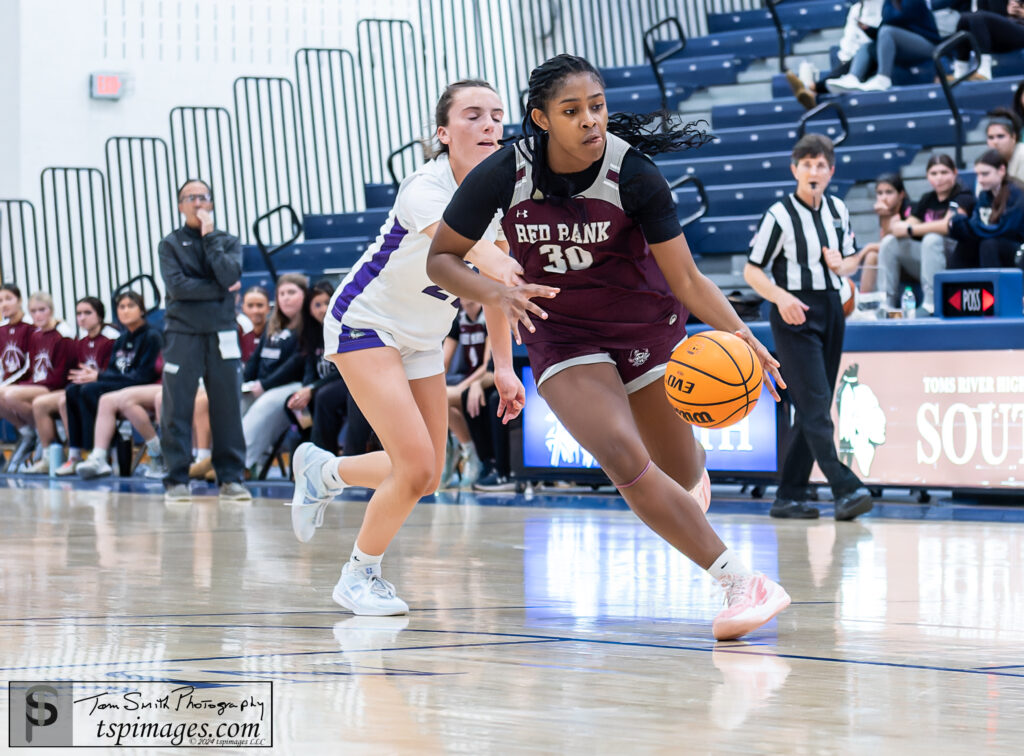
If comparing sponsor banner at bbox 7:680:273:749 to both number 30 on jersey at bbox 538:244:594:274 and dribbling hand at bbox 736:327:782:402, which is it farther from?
dribbling hand at bbox 736:327:782:402

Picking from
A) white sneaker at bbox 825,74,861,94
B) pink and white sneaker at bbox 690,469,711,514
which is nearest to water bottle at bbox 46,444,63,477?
white sneaker at bbox 825,74,861,94

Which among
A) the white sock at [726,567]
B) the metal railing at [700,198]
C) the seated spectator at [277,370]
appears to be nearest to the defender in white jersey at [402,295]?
the white sock at [726,567]

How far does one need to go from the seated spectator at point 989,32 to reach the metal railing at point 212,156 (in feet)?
27.5

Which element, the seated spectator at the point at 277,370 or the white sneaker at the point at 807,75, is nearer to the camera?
the seated spectator at the point at 277,370

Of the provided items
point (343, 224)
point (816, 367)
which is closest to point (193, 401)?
point (816, 367)

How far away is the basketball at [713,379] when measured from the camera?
470 centimetres

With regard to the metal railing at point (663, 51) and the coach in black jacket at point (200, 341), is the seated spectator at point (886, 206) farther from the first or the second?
the coach in black jacket at point (200, 341)

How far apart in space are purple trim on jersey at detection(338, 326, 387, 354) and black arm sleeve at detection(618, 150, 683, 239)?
1199 millimetres

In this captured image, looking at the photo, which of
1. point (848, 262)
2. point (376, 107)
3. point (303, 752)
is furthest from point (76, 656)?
point (376, 107)

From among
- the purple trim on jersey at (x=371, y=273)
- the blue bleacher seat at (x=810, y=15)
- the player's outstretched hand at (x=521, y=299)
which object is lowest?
the player's outstretched hand at (x=521, y=299)

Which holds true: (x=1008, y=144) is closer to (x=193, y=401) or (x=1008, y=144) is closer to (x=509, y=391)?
(x=193, y=401)

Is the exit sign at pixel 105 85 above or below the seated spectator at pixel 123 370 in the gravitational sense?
above

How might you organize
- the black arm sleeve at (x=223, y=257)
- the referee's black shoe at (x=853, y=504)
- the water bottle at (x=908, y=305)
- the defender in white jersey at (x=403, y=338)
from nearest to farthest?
1. the defender in white jersey at (x=403, y=338)
2. the referee's black shoe at (x=853, y=504)
3. the water bottle at (x=908, y=305)
4. the black arm sleeve at (x=223, y=257)

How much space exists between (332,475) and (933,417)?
16.4 feet
